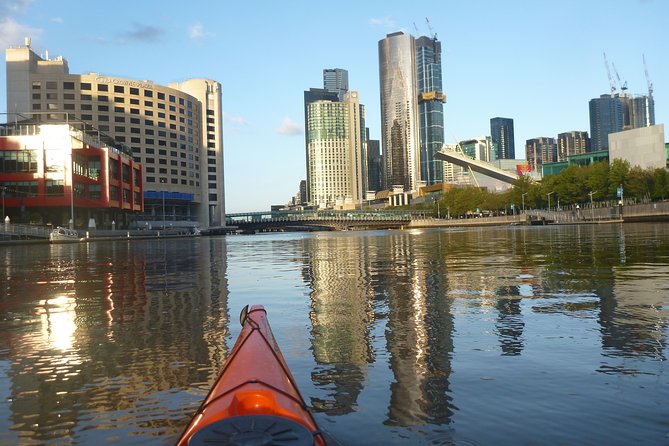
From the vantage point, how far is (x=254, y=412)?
3.81m

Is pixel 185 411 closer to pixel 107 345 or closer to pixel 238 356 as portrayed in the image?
pixel 238 356

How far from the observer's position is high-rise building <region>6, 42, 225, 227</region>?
149375 millimetres

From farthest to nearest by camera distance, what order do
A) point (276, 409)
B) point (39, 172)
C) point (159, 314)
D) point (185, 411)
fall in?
point (39, 172) → point (159, 314) → point (185, 411) → point (276, 409)

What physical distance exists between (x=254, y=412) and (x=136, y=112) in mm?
167432

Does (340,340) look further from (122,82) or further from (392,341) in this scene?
(122,82)

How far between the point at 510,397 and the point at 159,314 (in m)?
7.70

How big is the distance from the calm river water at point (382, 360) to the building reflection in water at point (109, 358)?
0.09 ft

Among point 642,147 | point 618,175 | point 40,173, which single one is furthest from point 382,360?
point 642,147

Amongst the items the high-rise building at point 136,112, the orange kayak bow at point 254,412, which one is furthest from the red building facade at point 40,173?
the orange kayak bow at point 254,412

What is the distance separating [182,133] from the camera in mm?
174750

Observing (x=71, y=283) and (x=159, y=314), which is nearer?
(x=159, y=314)

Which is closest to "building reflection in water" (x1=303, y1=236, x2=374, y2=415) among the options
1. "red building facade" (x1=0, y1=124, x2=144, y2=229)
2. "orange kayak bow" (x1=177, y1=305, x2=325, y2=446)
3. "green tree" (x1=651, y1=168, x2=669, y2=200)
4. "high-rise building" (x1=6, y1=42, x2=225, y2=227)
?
"orange kayak bow" (x1=177, y1=305, x2=325, y2=446)

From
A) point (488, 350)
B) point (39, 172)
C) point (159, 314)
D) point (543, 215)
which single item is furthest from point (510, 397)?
point (543, 215)

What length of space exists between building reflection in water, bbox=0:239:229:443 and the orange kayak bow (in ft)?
3.20
